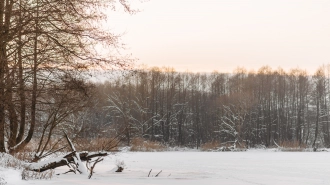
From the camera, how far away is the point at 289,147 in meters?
40.9

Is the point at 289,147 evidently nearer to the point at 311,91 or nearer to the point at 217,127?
the point at 217,127

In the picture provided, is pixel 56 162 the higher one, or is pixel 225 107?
pixel 225 107

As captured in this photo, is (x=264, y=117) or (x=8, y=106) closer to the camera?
(x=8, y=106)

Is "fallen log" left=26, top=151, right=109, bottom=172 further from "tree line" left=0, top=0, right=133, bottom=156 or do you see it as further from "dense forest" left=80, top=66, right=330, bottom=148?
"dense forest" left=80, top=66, right=330, bottom=148

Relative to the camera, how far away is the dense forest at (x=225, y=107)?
51.2m

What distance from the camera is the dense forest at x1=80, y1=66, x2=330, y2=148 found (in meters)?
51.2

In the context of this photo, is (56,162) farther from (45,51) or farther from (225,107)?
(225,107)

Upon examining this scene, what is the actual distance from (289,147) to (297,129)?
13541mm

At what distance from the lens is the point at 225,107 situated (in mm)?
51250

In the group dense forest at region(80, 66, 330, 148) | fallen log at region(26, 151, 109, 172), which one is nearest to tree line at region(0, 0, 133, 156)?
fallen log at region(26, 151, 109, 172)

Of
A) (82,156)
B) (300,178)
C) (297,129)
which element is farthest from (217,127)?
(82,156)

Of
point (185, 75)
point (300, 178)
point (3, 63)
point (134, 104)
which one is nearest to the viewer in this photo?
point (3, 63)

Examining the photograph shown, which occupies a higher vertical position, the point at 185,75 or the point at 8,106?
the point at 185,75

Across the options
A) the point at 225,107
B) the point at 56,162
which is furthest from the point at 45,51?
the point at 225,107
